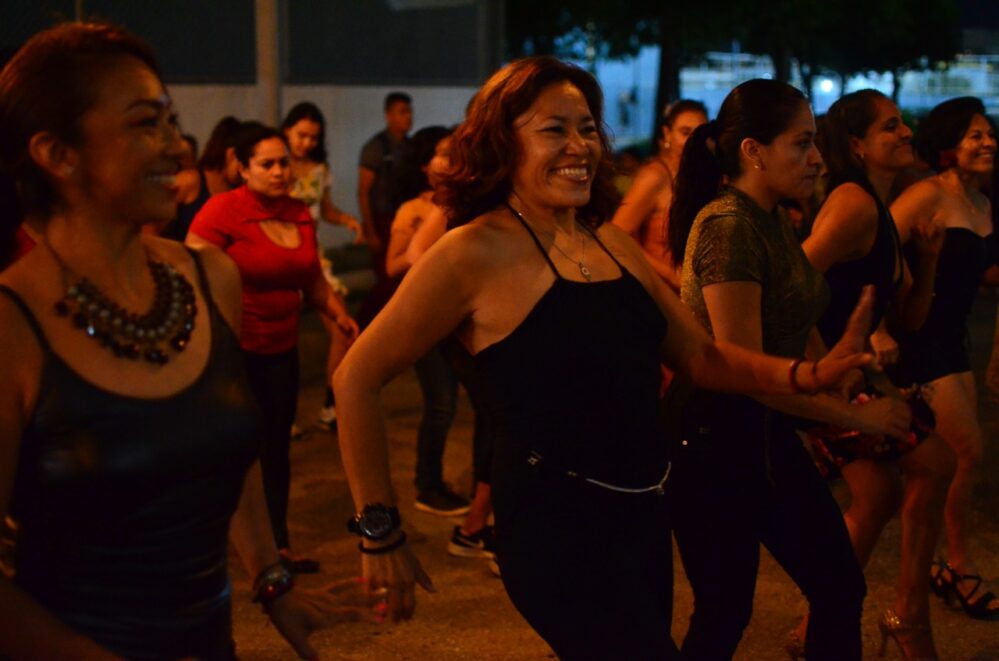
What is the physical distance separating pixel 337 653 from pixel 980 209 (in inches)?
124

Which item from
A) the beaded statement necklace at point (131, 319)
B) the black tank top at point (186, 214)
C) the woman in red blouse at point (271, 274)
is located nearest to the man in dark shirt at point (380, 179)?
the black tank top at point (186, 214)

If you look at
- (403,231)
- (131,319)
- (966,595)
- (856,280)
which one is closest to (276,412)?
(403,231)

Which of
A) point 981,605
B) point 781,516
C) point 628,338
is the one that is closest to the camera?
point 628,338

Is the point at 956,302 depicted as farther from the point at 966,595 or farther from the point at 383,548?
the point at 383,548

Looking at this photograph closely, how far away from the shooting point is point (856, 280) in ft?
15.9

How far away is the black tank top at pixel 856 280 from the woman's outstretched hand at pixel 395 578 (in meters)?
2.17

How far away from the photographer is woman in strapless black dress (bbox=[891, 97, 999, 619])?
5574 millimetres

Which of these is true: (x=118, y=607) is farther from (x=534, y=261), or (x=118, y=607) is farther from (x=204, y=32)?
(x=204, y=32)

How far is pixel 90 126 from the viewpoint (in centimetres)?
249

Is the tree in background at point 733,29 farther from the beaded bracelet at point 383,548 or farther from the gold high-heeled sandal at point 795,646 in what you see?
the beaded bracelet at point 383,548

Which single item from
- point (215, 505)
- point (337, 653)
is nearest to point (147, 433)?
point (215, 505)

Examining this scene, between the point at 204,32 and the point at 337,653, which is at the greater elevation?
the point at 204,32

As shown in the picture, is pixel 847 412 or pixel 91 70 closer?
pixel 91 70

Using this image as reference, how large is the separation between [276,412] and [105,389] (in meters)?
3.77
